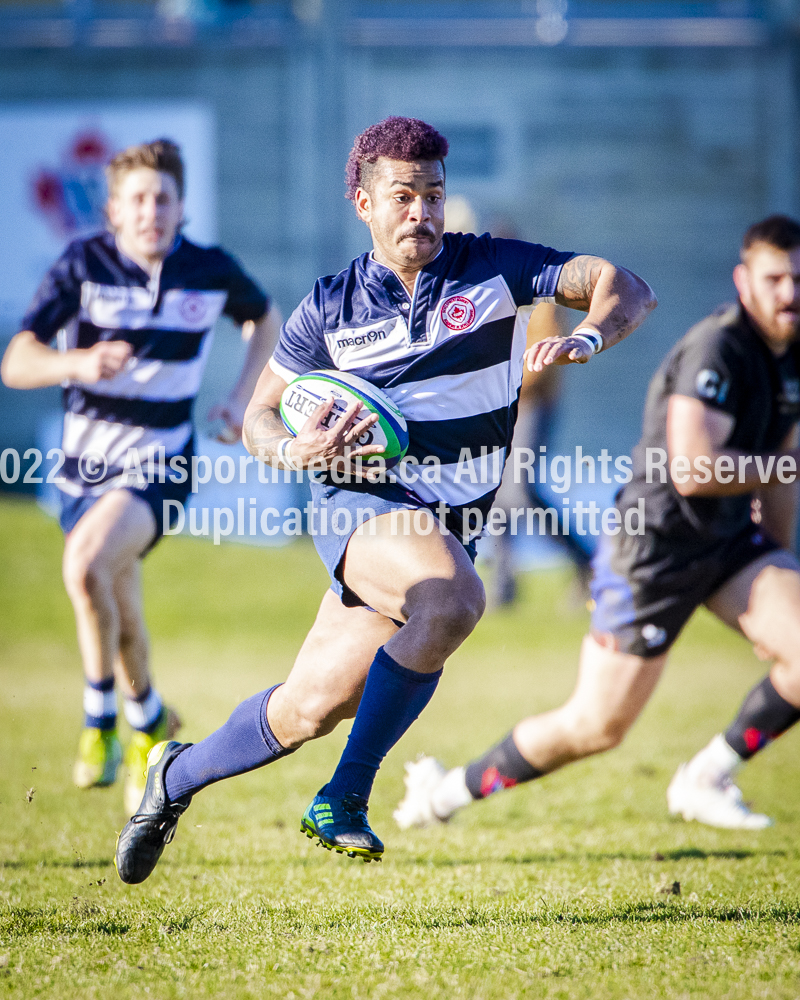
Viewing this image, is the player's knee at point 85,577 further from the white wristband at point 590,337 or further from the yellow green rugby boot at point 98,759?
the white wristband at point 590,337

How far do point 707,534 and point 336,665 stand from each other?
5.44 feet

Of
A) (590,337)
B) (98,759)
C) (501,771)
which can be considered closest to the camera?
(590,337)

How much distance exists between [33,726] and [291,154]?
39.5ft

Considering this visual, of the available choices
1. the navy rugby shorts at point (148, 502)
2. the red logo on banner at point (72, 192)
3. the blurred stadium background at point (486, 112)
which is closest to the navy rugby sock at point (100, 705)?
the navy rugby shorts at point (148, 502)

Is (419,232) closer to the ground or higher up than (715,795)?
higher up

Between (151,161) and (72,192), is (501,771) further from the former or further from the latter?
(72,192)

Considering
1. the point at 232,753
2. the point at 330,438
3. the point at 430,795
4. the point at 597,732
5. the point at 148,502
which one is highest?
the point at 330,438

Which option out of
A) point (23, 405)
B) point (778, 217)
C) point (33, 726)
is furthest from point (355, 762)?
point (23, 405)


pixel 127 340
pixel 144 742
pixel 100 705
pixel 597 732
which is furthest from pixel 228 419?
pixel 597 732

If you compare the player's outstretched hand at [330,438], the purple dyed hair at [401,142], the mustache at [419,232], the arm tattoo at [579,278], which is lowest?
the player's outstretched hand at [330,438]

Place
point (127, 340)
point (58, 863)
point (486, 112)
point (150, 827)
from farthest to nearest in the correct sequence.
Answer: point (486, 112)
point (127, 340)
point (58, 863)
point (150, 827)

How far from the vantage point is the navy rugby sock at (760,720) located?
4250mm

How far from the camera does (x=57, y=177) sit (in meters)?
15.3

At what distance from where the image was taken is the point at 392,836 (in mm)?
4395
